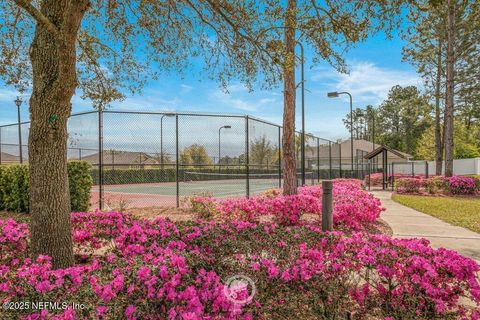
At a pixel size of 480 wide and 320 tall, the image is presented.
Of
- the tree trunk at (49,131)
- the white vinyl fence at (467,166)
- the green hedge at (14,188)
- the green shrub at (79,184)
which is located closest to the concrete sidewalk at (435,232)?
the tree trunk at (49,131)

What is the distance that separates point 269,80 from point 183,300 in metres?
4.14

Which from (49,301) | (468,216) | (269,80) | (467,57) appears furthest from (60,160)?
(467,57)

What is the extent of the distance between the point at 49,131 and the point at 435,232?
6.37m

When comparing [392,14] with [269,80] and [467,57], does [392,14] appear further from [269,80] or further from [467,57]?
[467,57]

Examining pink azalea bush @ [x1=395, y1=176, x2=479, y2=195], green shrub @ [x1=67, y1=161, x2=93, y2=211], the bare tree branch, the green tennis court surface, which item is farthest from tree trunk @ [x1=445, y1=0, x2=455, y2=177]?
the bare tree branch

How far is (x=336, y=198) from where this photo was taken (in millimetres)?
6754

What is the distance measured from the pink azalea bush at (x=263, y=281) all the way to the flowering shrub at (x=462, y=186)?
13794mm

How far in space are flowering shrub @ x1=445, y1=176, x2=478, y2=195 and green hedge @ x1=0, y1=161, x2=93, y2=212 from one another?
14566mm

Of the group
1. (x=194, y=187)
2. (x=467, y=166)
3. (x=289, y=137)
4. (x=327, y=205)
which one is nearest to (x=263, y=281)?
(x=327, y=205)

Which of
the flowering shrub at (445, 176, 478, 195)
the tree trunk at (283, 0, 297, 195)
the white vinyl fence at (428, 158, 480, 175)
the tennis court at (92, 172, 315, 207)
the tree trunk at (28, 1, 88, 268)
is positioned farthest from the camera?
the white vinyl fence at (428, 158, 480, 175)

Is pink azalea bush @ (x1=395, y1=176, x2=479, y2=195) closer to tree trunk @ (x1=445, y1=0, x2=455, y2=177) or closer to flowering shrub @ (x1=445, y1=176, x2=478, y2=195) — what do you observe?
flowering shrub @ (x1=445, y1=176, x2=478, y2=195)

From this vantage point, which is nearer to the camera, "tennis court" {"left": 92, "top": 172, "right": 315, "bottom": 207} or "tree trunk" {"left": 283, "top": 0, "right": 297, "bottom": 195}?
"tree trunk" {"left": 283, "top": 0, "right": 297, "bottom": 195}

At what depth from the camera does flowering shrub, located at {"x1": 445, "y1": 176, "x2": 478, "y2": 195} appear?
1398 cm

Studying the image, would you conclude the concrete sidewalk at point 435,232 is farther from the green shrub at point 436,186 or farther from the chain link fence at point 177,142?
the green shrub at point 436,186
